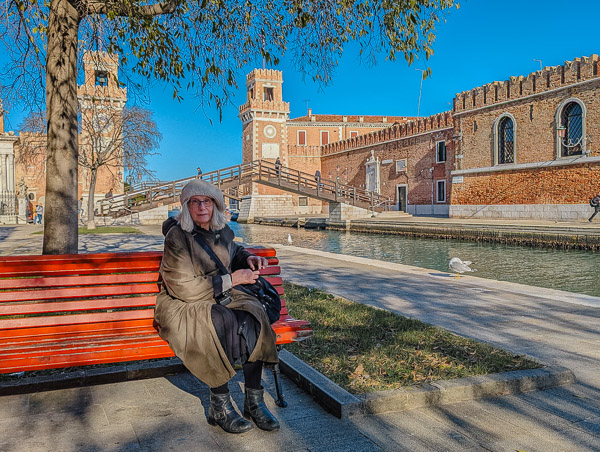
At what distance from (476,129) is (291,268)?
2263 centimetres

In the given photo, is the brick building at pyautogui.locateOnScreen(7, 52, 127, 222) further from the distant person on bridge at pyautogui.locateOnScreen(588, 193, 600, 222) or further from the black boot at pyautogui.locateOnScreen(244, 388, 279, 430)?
the distant person on bridge at pyautogui.locateOnScreen(588, 193, 600, 222)

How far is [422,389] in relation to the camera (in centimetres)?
304

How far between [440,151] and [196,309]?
108ft

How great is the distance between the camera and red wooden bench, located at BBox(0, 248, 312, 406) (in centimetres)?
292

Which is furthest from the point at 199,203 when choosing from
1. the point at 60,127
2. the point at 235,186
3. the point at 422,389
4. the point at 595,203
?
the point at 235,186

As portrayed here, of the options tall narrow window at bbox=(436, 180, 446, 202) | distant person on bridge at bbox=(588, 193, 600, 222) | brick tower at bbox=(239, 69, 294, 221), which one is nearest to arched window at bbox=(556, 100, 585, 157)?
distant person on bridge at bbox=(588, 193, 600, 222)

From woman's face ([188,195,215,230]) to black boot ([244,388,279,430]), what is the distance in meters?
0.99

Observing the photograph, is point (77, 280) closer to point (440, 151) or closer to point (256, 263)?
point (256, 263)

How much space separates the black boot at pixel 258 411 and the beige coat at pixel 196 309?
187mm

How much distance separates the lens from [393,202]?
1507 inches

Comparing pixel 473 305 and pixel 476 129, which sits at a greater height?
pixel 476 129

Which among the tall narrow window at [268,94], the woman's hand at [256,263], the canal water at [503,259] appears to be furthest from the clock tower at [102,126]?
the woman's hand at [256,263]

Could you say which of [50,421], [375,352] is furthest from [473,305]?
[50,421]

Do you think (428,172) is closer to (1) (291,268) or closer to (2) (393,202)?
(2) (393,202)
